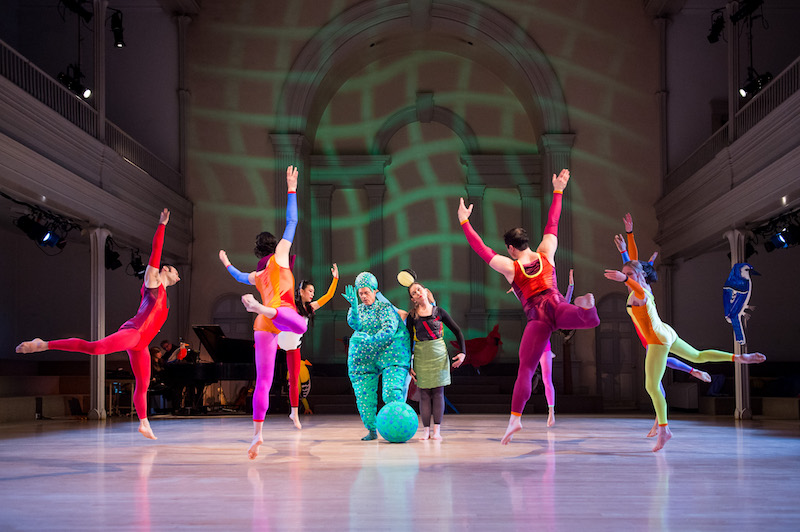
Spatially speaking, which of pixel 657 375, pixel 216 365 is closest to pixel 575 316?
pixel 657 375

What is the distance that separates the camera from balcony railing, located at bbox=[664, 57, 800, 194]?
38.3ft

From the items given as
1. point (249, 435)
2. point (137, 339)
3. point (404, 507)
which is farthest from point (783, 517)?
point (249, 435)

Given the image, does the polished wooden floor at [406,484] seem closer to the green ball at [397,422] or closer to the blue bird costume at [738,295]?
the green ball at [397,422]

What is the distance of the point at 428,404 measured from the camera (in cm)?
795

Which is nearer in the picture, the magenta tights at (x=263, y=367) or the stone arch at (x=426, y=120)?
the magenta tights at (x=263, y=367)

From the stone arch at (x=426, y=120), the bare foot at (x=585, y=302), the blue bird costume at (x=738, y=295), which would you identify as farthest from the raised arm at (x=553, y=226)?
the stone arch at (x=426, y=120)

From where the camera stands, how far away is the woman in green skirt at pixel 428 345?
7746 millimetres

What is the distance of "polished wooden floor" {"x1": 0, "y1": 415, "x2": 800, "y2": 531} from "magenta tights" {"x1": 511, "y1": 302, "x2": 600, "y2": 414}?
499 mm

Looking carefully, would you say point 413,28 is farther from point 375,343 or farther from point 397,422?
point 397,422

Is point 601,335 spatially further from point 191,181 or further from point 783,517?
point 783,517

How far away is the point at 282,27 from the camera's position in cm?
1742

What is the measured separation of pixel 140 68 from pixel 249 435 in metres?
10.9

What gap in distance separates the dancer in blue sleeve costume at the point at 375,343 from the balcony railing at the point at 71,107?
597 centimetres

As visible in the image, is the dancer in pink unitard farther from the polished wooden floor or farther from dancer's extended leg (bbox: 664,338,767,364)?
dancer's extended leg (bbox: 664,338,767,364)
